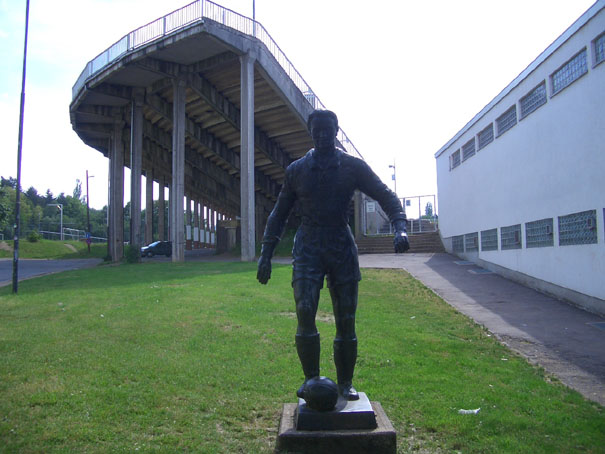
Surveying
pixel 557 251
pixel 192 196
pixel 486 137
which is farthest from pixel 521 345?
pixel 192 196

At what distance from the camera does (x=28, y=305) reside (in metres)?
10.3

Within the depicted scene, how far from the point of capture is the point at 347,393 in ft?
12.6

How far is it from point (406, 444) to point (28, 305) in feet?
30.3

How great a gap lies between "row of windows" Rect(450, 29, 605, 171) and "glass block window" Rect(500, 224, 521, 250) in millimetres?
3076

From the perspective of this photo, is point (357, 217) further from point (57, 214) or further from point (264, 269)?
point (57, 214)

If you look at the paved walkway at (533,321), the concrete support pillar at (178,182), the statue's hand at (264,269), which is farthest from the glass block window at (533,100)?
the concrete support pillar at (178,182)

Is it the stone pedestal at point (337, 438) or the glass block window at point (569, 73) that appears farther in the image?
the glass block window at point (569, 73)

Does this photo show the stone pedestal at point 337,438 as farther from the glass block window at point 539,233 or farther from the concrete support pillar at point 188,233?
the concrete support pillar at point 188,233

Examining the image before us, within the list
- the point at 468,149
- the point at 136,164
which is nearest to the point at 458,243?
the point at 468,149

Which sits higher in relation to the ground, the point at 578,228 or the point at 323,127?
the point at 323,127

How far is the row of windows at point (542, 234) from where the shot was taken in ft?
34.7

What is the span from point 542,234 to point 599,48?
485cm

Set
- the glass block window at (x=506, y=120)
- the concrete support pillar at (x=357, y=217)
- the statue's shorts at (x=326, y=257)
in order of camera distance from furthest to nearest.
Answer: the concrete support pillar at (x=357, y=217) < the glass block window at (x=506, y=120) < the statue's shorts at (x=326, y=257)

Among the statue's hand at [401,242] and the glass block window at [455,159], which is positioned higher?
the glass block window at [455,159]
